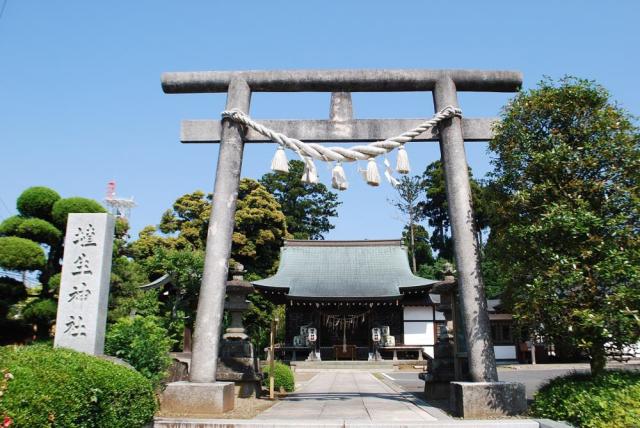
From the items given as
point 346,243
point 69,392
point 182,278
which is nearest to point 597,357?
point 69,392

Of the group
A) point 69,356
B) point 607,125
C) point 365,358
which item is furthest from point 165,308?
point 607,125

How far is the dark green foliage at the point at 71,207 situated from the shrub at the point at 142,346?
13.3 ft

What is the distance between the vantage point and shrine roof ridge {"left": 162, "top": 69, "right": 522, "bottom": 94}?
8039 millimetres

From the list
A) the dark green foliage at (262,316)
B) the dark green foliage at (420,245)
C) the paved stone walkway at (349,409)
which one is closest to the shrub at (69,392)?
the paved stone walkway at (349,409)

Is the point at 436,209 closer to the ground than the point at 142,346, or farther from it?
farther from it

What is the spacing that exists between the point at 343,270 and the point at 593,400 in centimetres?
2340

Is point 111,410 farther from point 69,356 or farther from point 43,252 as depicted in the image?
point 43,252

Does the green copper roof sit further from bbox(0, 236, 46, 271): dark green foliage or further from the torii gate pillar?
the torii gate pillar

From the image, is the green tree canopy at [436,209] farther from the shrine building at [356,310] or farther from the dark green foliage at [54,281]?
the dark green foliage at [54,281]

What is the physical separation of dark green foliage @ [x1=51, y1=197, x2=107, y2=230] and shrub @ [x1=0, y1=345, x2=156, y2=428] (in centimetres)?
697

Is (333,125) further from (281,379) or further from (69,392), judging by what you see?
(281,379)

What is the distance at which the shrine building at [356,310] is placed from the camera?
965 inches

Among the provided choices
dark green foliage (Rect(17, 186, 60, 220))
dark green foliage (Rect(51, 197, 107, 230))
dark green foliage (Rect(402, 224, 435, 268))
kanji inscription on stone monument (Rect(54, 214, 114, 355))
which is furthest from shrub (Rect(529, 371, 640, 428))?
dark green foliage (Rect(402, 224, 435, 268))

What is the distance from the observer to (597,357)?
19.7ft
